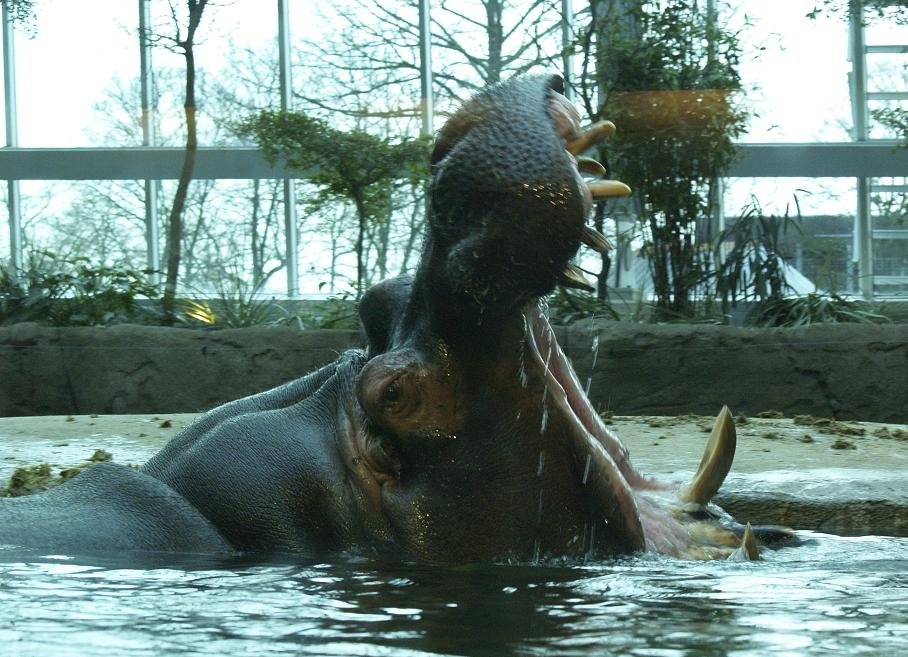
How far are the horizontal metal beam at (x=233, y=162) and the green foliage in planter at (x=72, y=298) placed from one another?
3539 mm

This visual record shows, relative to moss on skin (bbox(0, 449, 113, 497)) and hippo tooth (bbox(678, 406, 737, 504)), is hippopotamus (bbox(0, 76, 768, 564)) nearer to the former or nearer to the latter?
hippo tooth (bbox(678, 406, 737, 504))

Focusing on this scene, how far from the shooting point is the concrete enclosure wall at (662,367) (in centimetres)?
1010

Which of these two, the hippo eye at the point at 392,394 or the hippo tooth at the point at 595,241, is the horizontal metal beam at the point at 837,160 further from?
the hippo eye at the point at 392,394

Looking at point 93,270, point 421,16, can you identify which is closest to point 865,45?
point 421,16

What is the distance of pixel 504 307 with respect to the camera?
222 centimetres

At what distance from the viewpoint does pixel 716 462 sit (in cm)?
272

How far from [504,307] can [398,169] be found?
1139 cm

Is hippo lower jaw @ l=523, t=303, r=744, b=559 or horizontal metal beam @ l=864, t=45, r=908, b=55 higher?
horizontal metal beam @ l=864, t=45, r=908, b=55

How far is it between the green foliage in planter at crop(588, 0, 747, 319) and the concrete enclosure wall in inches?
68.7

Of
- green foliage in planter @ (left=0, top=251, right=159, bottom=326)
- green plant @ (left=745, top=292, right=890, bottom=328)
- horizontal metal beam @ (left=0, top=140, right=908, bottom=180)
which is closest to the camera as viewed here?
green plant @ (left=745, top=292, right=890, bottom=328)

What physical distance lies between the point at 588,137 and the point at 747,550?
975 millimetres

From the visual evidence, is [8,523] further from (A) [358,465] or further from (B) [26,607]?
(A) [358,465]

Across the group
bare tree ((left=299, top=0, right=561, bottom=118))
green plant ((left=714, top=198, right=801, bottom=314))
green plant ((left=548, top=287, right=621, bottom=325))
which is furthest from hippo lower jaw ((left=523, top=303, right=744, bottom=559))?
bare tree ((left=299, top=0, right=561, bottom=118))

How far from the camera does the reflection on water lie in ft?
5.54
